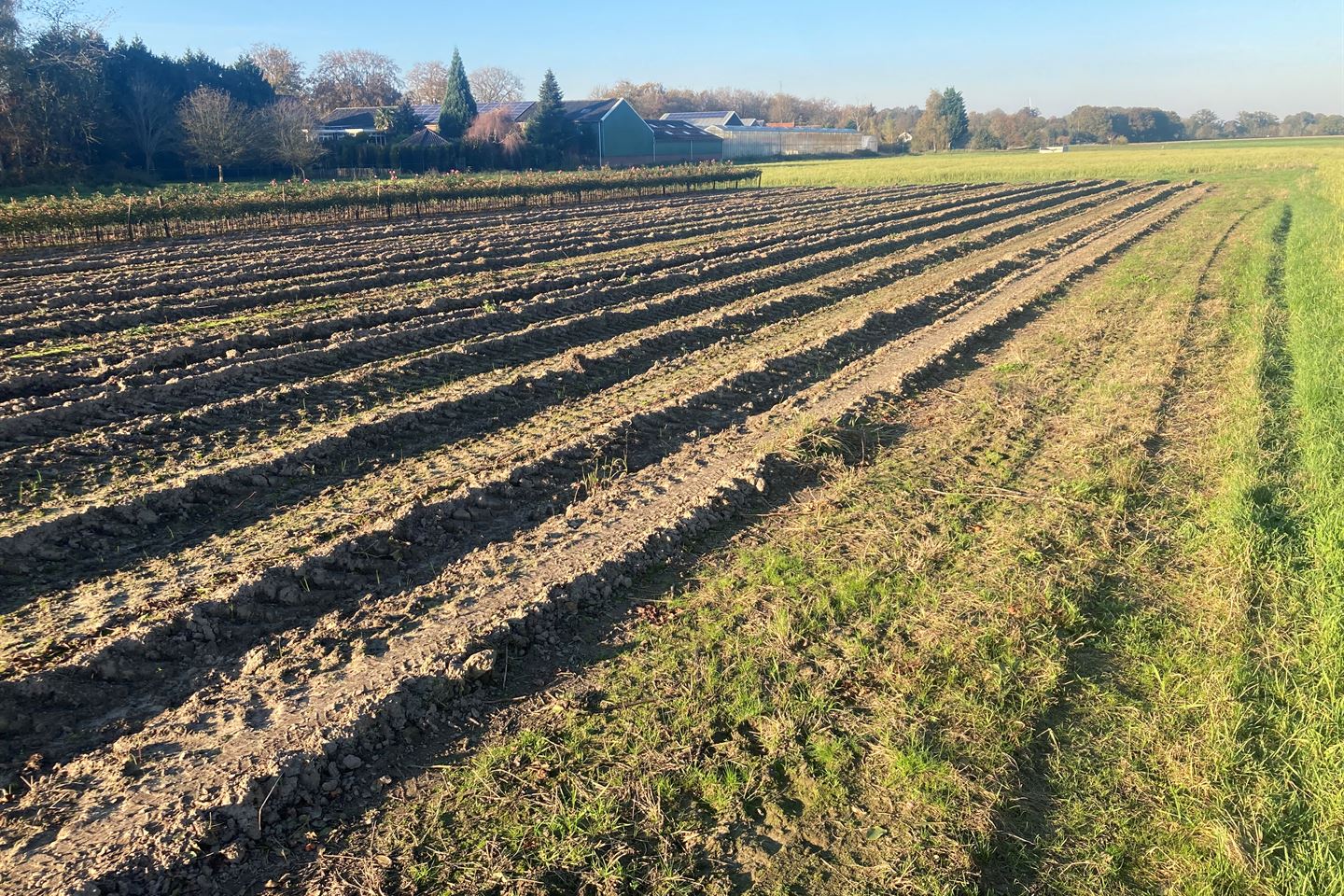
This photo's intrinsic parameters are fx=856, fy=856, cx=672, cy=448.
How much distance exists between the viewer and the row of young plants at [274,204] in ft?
74.6

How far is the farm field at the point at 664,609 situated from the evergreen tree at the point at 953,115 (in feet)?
361

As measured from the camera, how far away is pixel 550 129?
68.6 meters

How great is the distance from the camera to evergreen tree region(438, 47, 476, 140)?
69625mm

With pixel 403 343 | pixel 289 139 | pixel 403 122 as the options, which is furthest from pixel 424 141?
pixel 403 343

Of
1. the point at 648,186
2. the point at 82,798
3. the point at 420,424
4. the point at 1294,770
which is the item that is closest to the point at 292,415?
the point at 420,424

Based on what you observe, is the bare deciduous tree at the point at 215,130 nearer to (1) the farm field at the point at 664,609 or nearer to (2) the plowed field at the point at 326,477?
(2) the plowed field at the point at 326,477

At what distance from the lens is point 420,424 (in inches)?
358

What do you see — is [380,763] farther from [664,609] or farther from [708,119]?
[708,119]

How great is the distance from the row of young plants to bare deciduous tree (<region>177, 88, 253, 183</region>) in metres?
13.2

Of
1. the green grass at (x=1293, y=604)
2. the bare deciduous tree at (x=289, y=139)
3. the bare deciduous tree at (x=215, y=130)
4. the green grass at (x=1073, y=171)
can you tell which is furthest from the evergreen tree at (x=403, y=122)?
the green grass at (x=1293, y=604)

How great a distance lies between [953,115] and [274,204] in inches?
4155

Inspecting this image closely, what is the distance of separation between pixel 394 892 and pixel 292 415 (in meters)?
6.91

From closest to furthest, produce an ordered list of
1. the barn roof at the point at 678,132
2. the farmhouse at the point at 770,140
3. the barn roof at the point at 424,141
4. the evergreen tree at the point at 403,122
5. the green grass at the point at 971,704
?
the green grass at the point at 971,704
the barn roof at the point at 424,141
the evergreen tree at the point at 403,122
the barn roof at the point at 678,132
the farmhouse at the point at 770,140

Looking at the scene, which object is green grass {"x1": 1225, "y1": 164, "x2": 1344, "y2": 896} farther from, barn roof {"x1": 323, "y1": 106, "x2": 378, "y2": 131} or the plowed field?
barn roof {"x1": 323, "y1": 106, "x2": 378, "y2": 131}
